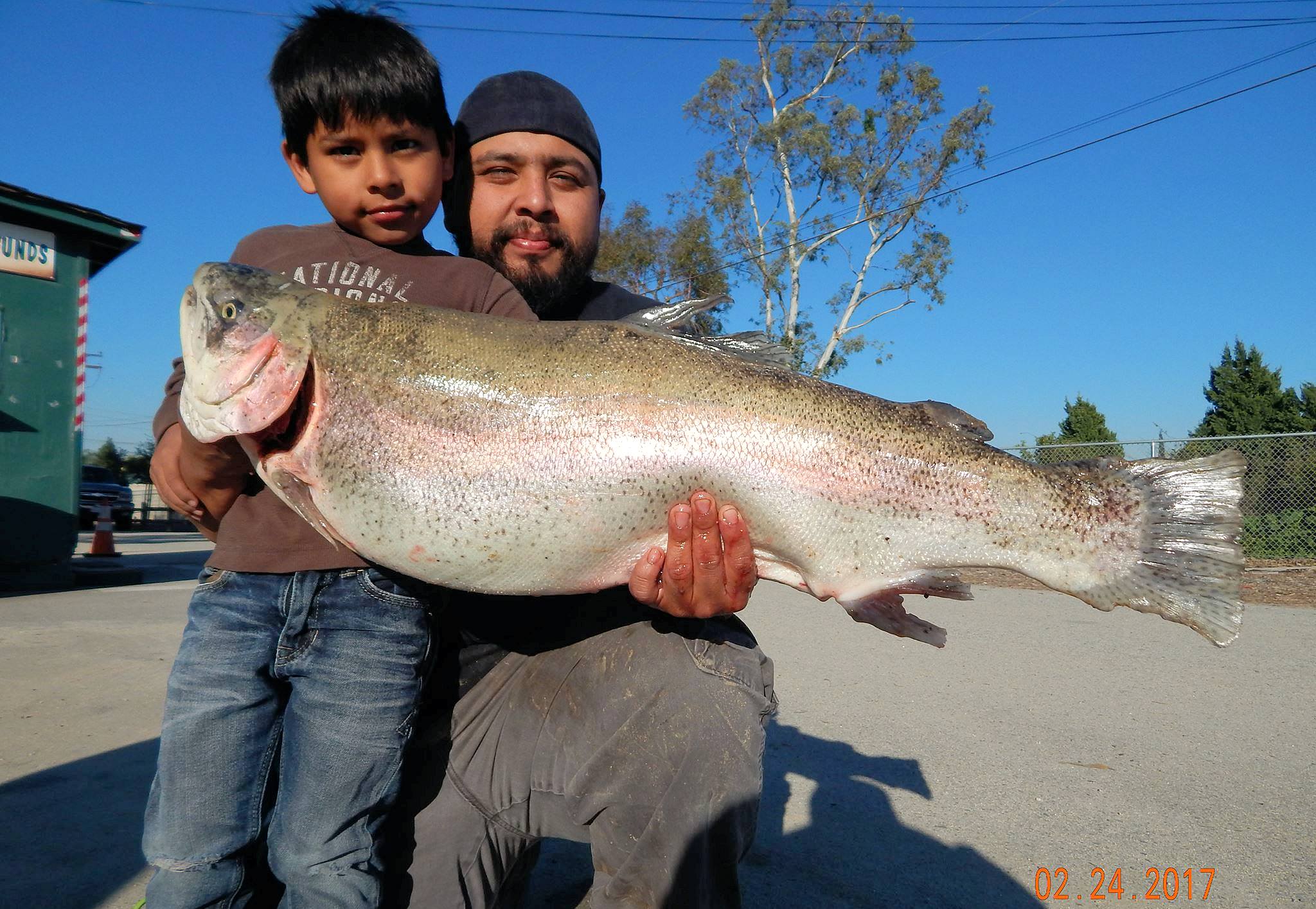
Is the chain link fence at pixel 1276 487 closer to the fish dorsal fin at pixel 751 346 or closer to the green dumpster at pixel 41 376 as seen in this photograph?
the fish dorsal fin at pixel 751 346

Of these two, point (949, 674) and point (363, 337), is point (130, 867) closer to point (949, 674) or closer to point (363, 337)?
point (363, 337)

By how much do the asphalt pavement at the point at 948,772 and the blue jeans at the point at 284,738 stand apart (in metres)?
0.85

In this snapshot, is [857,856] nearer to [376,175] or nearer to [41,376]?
[376,175]

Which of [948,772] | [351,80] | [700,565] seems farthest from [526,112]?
[948,772]

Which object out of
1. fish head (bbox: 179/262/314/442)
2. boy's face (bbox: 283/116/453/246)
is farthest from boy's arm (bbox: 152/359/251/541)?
boy's face (bbox: 283/116/453/246)

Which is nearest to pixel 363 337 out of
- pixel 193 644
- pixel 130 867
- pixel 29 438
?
pixel 193 644

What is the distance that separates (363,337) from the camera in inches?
85.0

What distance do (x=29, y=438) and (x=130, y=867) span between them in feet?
29.5

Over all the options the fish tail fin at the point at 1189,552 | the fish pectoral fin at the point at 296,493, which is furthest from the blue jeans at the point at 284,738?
the fish tail fin at the point at 1189,552

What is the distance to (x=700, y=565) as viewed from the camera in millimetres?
2232

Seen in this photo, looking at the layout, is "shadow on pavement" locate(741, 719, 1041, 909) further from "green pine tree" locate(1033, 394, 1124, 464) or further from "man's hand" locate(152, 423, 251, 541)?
"green pine tree" locate(1033, 394, 1124, 464)

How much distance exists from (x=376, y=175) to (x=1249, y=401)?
787 inches
